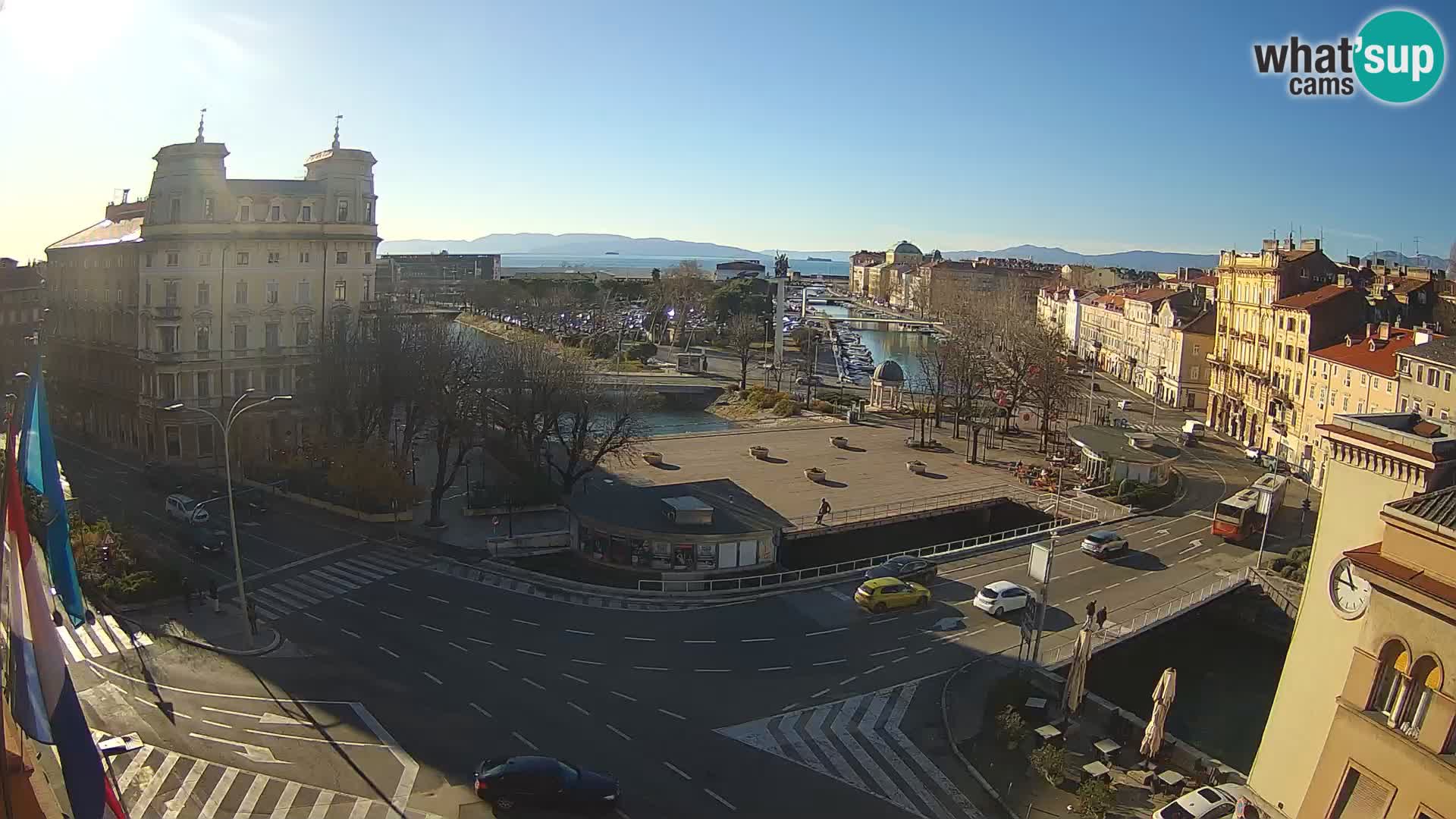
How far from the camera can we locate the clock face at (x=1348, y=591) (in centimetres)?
1580

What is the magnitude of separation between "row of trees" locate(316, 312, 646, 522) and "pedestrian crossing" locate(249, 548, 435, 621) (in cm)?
498

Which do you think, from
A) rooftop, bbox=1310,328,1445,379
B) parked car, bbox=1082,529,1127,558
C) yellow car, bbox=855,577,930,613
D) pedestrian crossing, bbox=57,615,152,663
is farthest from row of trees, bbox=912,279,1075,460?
pedestrian crossing, bbox=57,615,152,663


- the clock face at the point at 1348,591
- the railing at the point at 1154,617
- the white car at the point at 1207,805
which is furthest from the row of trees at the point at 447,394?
the clock face at the point at 1348,591

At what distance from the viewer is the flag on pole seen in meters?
11.1

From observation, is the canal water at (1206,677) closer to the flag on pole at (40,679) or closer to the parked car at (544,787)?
the parked car at (544,787)

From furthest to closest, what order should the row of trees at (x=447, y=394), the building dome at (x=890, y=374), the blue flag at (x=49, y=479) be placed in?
the building dome at (x=890, y=374), the row of trees at (x=447, y=394), the blue flag at (x=49, y=479)

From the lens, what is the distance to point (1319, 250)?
61.7m

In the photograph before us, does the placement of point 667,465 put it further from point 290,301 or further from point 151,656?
point 151,656

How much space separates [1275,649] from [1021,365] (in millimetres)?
35768

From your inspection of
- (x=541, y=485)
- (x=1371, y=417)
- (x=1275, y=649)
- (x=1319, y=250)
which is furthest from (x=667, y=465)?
(x=1319, y=250)

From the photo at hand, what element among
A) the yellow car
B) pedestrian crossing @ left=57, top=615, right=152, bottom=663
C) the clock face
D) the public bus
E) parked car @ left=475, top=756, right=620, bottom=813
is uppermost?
the clock face

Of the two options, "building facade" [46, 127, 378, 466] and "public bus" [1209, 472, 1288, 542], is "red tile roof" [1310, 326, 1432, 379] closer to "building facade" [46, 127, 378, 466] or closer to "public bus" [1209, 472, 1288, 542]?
"public bus" [1209, 472, 1288, 542]

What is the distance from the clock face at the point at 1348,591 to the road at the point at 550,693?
25.2 ft

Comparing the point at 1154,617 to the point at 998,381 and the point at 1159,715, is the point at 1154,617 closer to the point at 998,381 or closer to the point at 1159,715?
the point at 1159,715
